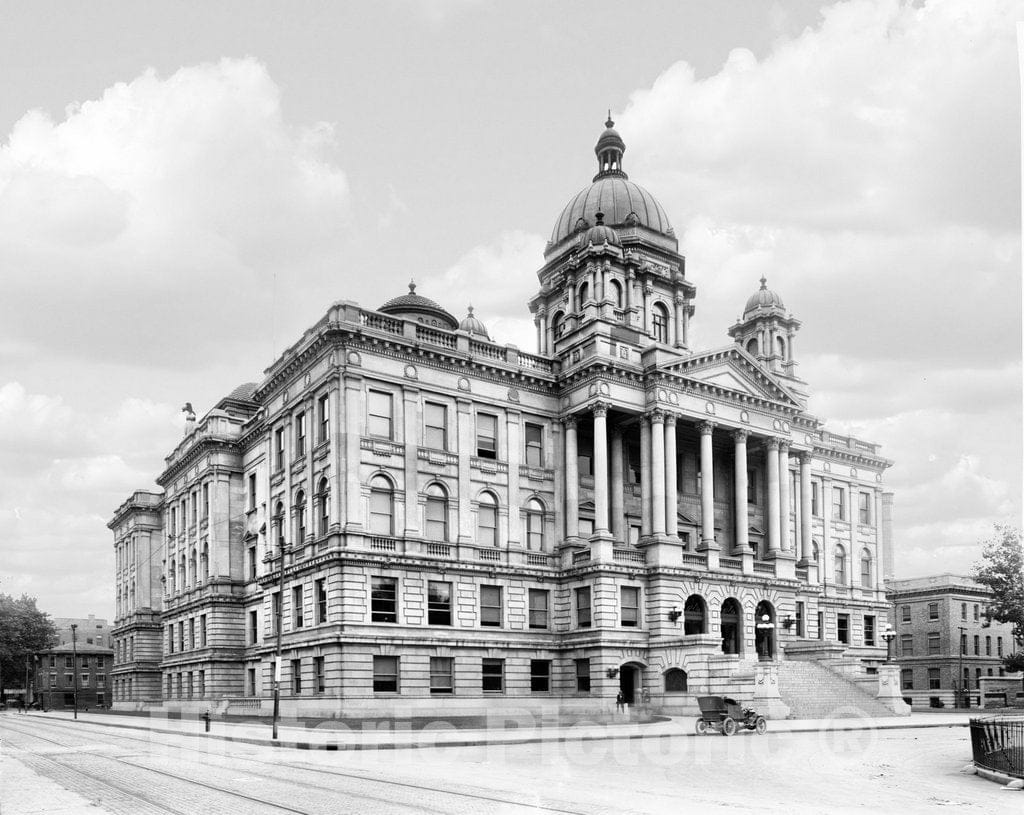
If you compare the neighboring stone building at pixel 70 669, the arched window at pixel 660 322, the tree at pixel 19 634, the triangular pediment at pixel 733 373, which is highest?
the arched window at pixel 660 322

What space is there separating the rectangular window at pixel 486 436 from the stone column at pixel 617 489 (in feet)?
22.1

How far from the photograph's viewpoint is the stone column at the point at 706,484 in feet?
182

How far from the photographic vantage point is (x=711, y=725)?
3612cm

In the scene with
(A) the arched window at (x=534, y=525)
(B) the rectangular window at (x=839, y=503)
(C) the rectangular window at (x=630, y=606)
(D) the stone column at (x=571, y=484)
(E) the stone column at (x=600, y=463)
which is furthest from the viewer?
(B) the rectangular window at (x=839, y=503)

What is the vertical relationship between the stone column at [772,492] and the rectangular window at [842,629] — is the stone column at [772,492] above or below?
above

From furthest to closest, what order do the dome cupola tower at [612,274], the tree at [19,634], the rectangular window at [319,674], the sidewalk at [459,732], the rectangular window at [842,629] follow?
the tree at [19,634], the rectangular window at [842,629], the dome cupola tower at [612,274], the rectangular window at [319,674], the sidewalk at [459,732]

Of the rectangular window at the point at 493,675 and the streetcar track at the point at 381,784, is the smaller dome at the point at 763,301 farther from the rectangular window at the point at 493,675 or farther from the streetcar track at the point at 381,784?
the streetcar track at the point at 381,784

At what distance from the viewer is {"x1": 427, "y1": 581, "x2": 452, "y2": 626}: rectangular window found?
4931 cm

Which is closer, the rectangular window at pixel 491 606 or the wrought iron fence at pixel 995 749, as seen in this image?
the wrought iron fence at pixel 995 749

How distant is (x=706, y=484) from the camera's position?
56.3 meters

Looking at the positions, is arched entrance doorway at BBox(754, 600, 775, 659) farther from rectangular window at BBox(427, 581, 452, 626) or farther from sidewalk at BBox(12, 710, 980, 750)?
rectangular window at BBox(427, 581, 452, 626)

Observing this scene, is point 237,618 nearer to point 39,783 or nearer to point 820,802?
point 39,783

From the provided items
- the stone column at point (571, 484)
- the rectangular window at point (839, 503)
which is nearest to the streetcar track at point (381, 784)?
the stone column at point (571, 484)

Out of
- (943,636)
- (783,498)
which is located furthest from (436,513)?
(943,636)
